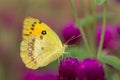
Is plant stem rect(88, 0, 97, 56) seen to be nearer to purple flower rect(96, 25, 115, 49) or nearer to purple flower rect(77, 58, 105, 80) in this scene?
purple flower rect(96, 25, 115, 49)

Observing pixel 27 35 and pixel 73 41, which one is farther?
pixel 73 41

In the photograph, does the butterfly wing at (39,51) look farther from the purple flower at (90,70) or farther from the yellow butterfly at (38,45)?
the purple flower at (90,70)

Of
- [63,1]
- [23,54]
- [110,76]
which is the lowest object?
[110,76]

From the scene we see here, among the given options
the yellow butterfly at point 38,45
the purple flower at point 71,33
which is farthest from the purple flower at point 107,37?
the yellow butterfly at point 38,45

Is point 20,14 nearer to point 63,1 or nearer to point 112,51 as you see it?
point 112,51

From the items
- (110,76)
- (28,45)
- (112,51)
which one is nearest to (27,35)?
(28,45)

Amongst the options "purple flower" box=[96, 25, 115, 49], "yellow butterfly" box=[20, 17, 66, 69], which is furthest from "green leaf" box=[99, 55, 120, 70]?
"purple flower" box=[96, 25, 115, 49]
